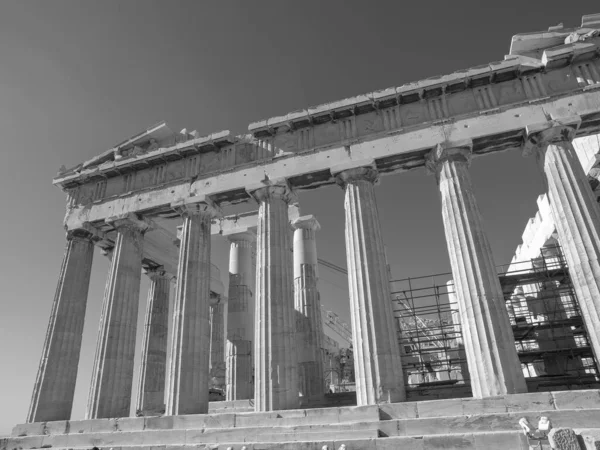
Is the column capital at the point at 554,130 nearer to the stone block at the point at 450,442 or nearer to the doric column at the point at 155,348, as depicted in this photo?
the stone block at the point at 450,442

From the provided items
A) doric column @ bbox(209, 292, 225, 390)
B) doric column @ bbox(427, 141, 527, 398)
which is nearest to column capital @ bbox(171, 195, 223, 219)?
doric column @ bbox(427, 141, 527, 398)

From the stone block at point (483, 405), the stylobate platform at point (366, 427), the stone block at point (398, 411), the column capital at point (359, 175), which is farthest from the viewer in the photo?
the column capital at point (359, 175)

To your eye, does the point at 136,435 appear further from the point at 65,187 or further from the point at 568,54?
the point at 568,54

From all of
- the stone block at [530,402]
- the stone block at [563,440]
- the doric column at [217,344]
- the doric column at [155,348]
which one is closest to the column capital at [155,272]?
the doric column at [155,348]

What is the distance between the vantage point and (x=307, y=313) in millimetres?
24938

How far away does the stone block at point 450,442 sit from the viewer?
11375 mm

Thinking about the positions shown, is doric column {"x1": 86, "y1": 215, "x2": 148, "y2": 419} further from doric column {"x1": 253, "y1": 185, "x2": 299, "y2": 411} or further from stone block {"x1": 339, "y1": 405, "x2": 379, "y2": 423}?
stone block {"x1": 339, "y1": 405, "x2": 379, "y2": 423}

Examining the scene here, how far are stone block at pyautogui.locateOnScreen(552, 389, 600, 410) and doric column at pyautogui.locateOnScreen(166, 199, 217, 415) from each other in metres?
12.8

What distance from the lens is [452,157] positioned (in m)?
18.1

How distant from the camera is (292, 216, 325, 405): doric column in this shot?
75.7 feet

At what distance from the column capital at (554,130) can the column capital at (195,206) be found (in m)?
14.3

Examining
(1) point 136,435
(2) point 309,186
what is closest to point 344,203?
(2) point 309,186

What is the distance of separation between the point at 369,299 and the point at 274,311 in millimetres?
3865

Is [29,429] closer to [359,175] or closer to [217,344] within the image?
[217,344]
